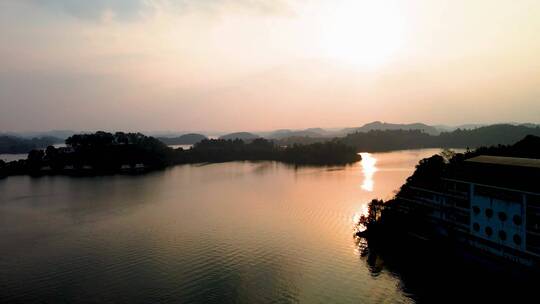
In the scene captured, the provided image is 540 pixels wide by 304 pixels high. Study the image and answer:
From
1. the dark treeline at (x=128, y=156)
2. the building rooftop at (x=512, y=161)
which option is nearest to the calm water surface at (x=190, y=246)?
the building rooftop at (x=512, y=161)

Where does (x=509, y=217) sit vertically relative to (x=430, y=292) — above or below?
above

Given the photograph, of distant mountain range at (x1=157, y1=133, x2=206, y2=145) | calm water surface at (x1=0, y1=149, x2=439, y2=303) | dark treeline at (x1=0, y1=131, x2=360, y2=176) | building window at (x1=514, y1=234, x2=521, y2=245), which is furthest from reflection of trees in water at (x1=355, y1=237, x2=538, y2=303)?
distant mountain range at (x1=157, y1=133, x2=206, y2=145)

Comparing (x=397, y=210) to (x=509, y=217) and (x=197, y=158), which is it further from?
(x=197, y=158)

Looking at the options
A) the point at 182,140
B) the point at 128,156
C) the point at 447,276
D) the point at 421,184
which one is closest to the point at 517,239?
the point at 447,276

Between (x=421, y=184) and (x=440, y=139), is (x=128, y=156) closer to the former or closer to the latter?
(x=421, y=184)

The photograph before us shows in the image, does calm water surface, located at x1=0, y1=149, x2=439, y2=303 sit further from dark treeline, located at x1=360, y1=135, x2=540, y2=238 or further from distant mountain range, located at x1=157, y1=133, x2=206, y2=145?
distant mountain range, located at x1=157, y1=133, x2=206, y2=145

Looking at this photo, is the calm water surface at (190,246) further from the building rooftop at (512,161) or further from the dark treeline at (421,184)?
the building rooftop at (512,161)

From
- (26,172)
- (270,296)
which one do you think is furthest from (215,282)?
(26,172)
